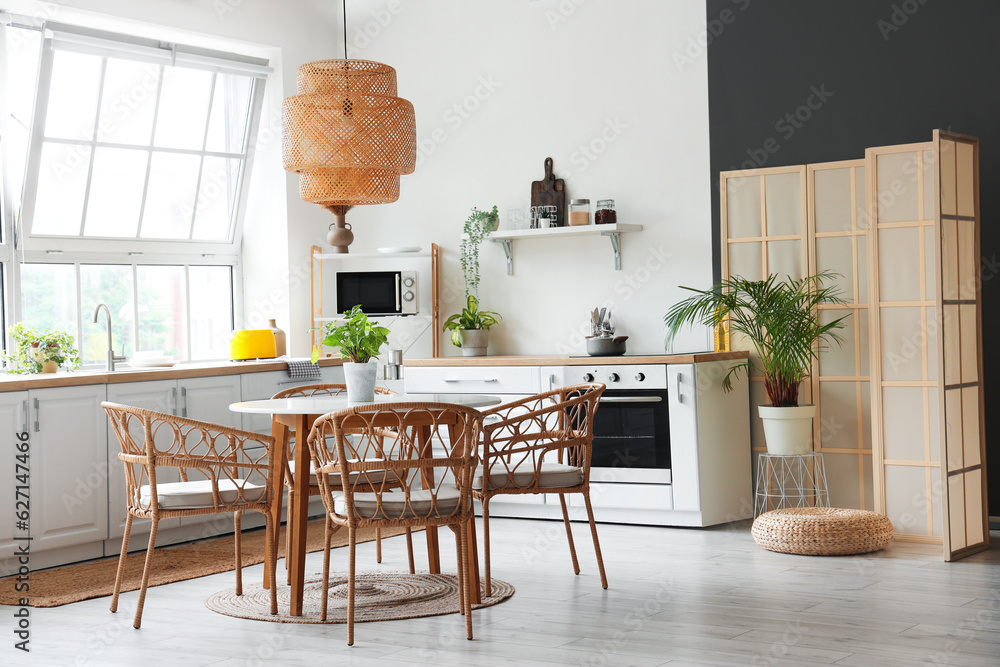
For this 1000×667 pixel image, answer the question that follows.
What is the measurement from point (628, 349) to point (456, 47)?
2203 millimetres

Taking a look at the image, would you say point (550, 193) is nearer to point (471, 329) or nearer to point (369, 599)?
point (471, 329)

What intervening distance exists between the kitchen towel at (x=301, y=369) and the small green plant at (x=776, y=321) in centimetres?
200

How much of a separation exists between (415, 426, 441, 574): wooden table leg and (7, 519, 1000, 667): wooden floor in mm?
197

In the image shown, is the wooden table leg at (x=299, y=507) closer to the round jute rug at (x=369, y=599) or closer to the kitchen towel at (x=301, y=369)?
the round jute rug at (x=369, y=599)

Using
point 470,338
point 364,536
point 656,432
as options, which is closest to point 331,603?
point 364,536

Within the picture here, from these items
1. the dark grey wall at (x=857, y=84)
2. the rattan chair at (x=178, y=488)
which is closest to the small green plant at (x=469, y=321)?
the dark grey wall at (x=857, y=84)

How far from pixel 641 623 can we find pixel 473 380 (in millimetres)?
2423

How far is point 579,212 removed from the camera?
573 centimetres

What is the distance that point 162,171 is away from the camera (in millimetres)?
6188

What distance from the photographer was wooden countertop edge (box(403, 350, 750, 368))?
5.04 meters

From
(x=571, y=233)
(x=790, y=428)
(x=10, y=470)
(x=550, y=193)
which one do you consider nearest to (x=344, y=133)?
(x=10, y=470)

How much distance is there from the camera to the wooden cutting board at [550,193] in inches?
235

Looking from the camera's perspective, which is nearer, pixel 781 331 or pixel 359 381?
pixel 359 381

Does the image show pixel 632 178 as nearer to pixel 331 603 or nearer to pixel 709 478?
pixel 709 478
